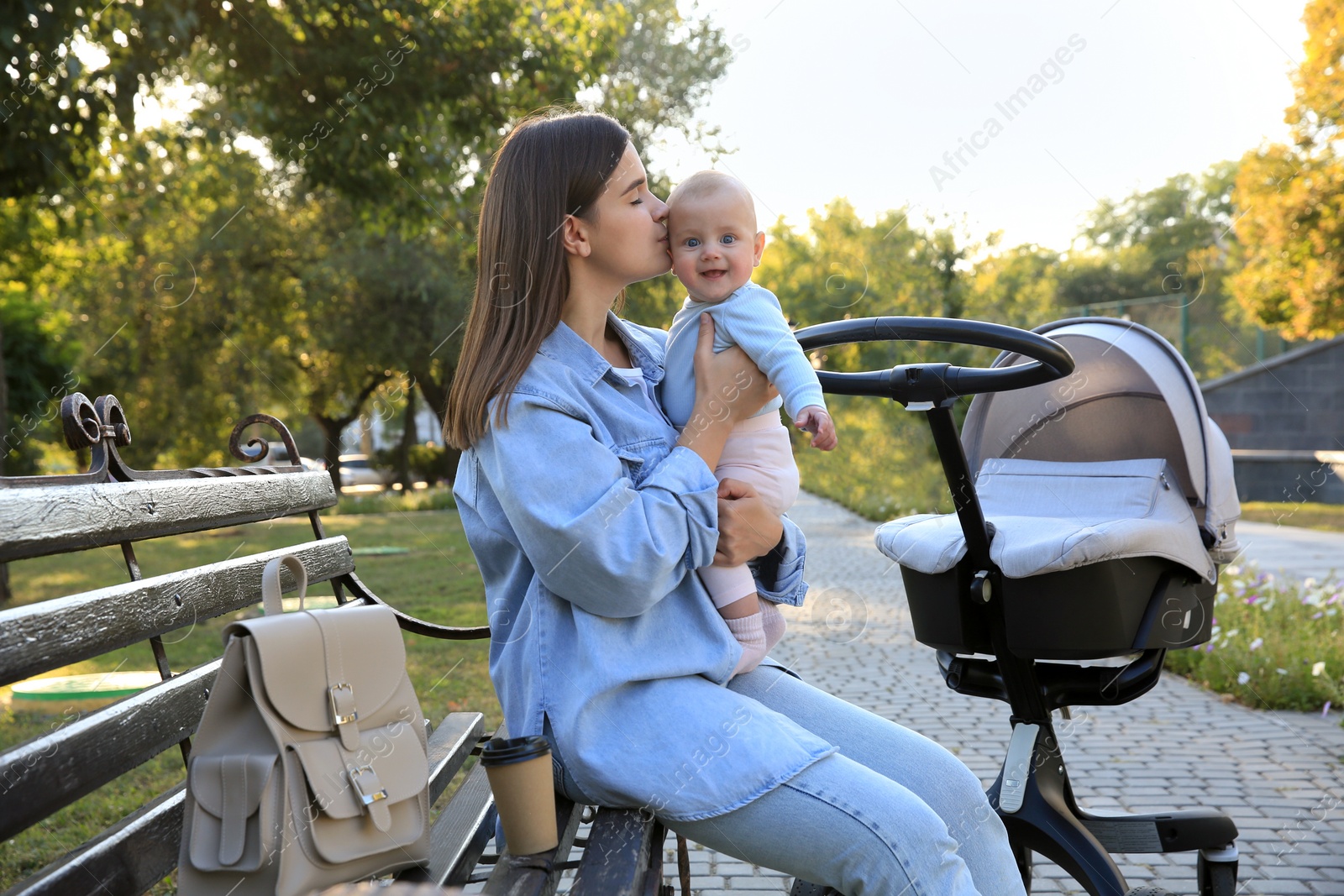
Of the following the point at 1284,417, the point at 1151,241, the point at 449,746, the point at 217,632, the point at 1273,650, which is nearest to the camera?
the point at 449,746

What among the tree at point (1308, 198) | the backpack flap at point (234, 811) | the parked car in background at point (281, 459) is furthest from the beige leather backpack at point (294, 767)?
the tree at point (1308, 198)

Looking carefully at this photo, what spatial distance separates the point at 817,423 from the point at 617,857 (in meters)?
0.79

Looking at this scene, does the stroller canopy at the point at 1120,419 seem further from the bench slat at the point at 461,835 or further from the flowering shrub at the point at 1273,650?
the flowering shrub at the point at 1273,650

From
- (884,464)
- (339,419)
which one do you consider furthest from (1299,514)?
(339,419)

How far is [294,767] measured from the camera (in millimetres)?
1443

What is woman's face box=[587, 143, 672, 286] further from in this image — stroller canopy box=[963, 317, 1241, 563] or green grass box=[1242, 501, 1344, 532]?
green grass box=[1242, 501, 1344, 532]

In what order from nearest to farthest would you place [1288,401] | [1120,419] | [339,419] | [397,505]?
[1120,419] < [1288,401] < [397,505] < [339,419]

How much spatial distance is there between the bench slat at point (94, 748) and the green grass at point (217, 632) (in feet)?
0.29

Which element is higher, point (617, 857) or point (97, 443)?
point (97, 443)

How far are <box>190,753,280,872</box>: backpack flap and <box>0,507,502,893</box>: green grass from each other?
0.45 meters

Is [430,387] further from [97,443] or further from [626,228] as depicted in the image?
[626,228]

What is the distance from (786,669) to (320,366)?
92.2 feet

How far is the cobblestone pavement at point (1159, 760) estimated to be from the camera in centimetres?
348

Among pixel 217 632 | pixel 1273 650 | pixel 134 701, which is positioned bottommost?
pixel 217 632
